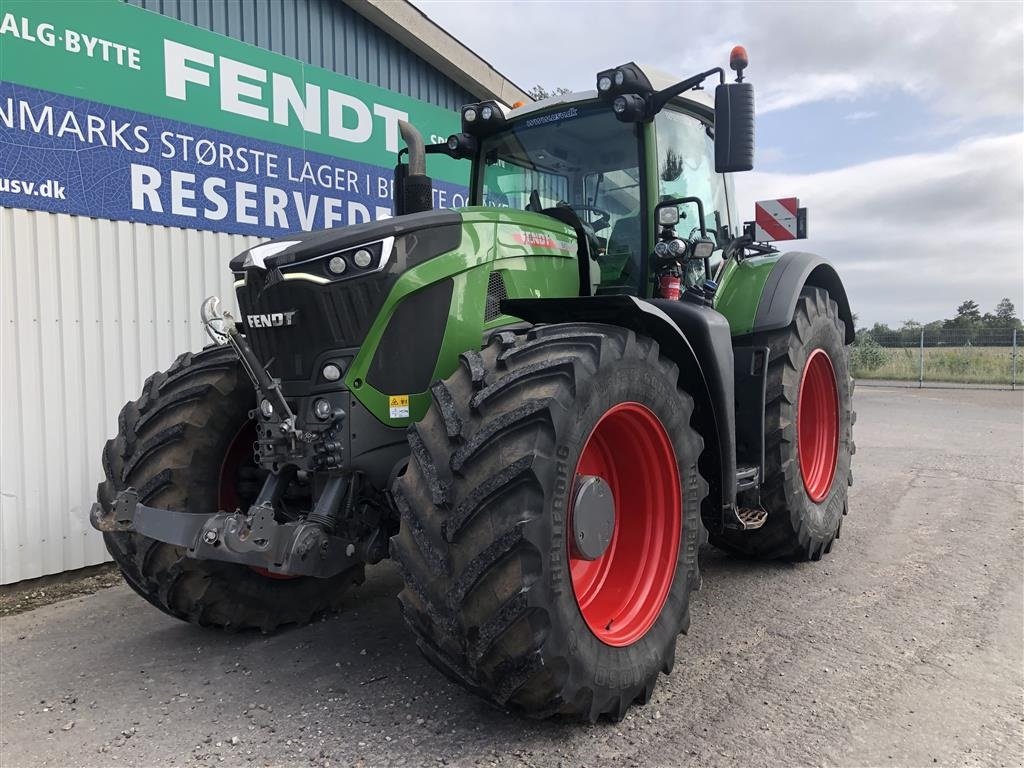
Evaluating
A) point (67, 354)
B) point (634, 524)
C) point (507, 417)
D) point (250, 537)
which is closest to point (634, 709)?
point (634, 524)

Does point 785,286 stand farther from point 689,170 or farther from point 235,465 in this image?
point 235,465

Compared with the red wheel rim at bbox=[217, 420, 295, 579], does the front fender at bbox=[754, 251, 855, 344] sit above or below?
above

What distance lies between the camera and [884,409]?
14.3 meters

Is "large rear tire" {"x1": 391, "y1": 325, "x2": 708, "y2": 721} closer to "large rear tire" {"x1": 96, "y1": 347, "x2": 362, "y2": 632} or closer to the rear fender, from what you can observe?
the rear fender

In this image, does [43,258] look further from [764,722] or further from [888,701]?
[888,701]

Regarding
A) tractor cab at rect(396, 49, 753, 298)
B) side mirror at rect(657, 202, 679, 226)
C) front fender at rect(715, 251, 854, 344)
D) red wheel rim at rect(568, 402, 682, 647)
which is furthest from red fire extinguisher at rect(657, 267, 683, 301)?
red wheel rim at rect(568, 402, 682, 647)

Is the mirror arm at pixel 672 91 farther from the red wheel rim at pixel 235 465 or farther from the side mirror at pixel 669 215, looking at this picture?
the red wheel rim at pixel 235 465

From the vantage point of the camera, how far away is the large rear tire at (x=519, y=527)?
2406mm

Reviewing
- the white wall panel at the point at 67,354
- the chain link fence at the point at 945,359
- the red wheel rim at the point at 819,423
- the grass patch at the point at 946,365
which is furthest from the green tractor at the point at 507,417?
the grass patch at the point at 946,365

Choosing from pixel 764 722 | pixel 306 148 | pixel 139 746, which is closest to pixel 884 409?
pixel 306 148

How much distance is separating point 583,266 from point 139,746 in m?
2.87

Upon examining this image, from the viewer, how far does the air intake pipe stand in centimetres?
370

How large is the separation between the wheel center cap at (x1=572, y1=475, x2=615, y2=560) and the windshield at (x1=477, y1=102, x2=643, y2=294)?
1.49 metres

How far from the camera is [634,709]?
9.61 ft
